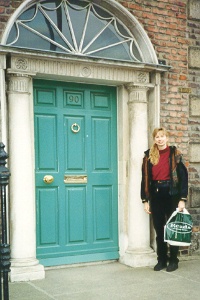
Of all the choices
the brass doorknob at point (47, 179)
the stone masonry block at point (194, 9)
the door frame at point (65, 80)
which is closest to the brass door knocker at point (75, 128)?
the door frame at point (65, 80)

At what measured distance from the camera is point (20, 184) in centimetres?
552

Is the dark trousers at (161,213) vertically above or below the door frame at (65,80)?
below

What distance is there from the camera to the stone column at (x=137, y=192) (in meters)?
6.28

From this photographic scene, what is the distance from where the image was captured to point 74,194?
20.3 feet

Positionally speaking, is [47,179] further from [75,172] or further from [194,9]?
[194,9]

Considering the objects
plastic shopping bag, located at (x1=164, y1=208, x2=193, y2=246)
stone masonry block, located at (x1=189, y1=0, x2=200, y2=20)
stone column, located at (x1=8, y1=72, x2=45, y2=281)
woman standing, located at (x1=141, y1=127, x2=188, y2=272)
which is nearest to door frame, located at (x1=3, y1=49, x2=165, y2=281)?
stone column, located at (x1=8, y1=72, x2=45, y2=281)

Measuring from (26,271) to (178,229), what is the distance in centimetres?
190

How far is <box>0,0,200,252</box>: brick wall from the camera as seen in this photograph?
6559mm

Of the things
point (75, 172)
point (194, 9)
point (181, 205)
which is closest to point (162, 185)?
point (181, 205)

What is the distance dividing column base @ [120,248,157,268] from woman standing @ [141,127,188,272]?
218 mm

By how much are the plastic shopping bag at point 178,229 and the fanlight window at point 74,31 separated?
2.21m

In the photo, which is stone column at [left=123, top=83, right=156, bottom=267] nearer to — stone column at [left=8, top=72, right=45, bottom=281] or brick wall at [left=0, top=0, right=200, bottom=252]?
brick wall at [left=0, top=0, right=200, bottom=252]

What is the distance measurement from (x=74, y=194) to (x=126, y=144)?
1.00m

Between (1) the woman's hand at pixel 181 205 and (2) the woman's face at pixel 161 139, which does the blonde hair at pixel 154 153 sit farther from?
(1) the woman's hand at pixel 181 205
